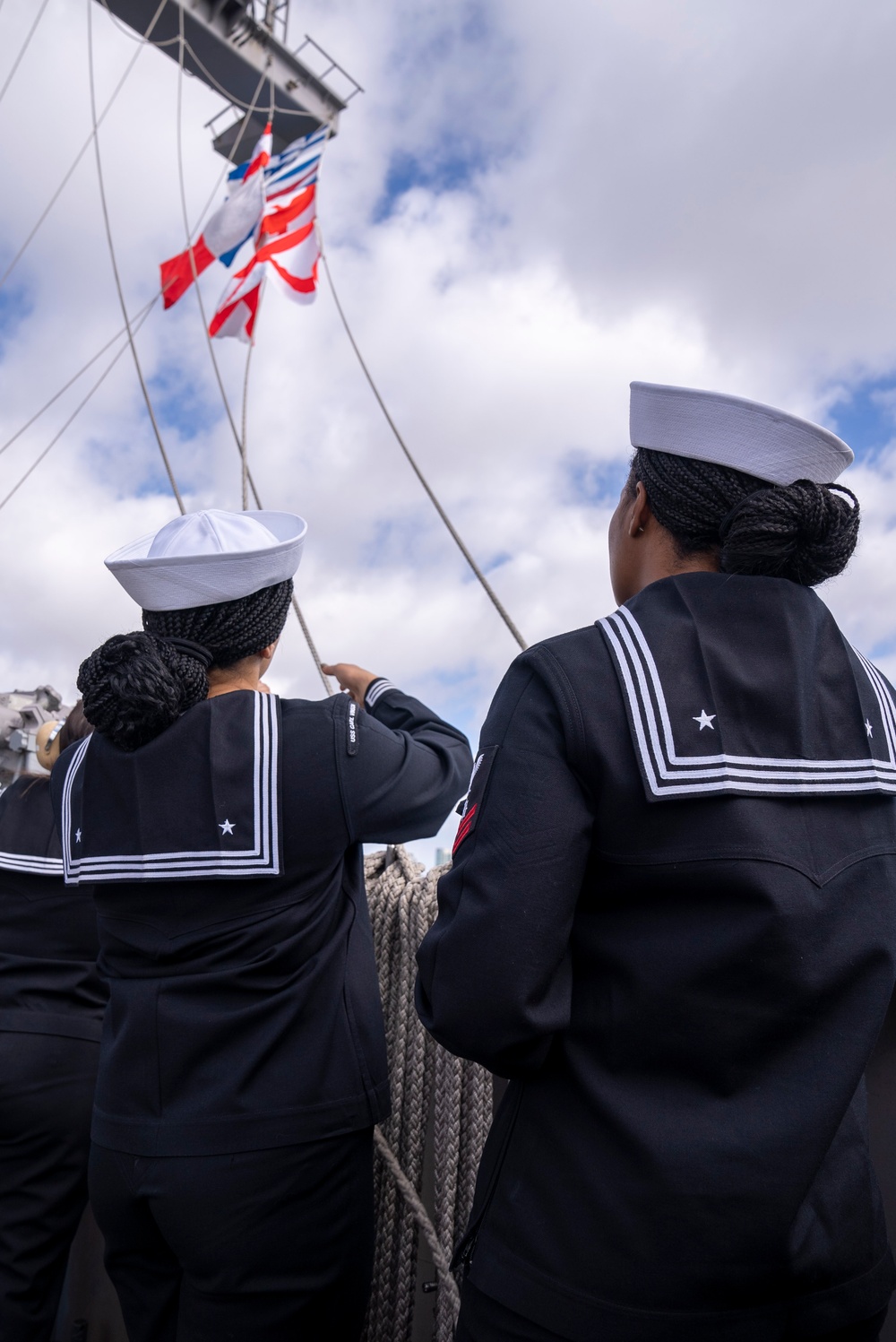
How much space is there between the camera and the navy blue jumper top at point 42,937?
2307 mm

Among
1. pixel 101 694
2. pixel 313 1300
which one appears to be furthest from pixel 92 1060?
pixel 101 694

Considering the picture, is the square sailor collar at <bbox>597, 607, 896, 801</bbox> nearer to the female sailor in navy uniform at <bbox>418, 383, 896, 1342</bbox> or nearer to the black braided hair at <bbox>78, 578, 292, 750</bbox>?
the female sailor in navy uniform at <bbox>418, 383, 896, 1342</bbox>

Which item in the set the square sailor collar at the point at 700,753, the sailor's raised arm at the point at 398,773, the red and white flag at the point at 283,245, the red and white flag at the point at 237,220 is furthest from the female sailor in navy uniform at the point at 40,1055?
the red and white flag at the point at 237,220

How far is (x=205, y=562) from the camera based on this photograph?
71.9 inches

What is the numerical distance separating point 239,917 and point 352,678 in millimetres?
620

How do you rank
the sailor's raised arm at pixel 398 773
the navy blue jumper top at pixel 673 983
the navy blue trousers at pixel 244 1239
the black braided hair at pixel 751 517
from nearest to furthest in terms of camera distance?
the navy blue jumper top at pixel 673 983, the black braided hair at pixel 751 517, the navy blue trousers at pixel 244 1239, the sailor's raised arm at pixel 398 773

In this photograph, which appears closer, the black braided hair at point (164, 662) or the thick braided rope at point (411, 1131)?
the black braided hair at point (164, 662)

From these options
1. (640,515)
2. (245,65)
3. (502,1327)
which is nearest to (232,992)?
(502,1327)

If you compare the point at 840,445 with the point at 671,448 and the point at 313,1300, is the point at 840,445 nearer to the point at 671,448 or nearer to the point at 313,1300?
the point at 671,448

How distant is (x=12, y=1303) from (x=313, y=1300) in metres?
1.08

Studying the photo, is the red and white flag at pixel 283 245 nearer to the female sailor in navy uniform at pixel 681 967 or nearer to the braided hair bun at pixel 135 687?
the braided hair bun at pixel 135 687

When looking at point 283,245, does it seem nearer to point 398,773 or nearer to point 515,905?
point 398,773

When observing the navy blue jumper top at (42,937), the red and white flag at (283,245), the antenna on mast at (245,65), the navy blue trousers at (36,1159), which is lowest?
the navy blue trousers at (36,1159)

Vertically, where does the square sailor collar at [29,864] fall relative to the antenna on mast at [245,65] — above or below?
below
